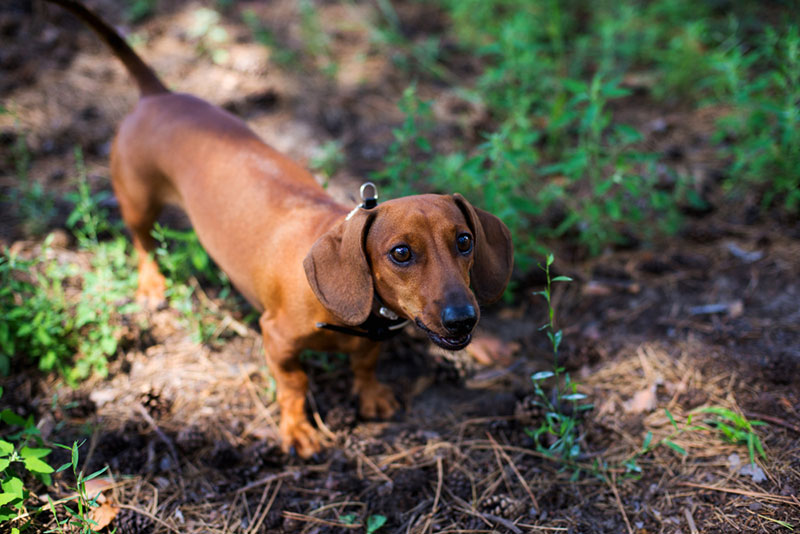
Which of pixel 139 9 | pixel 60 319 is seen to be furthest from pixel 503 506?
pixel 139 9

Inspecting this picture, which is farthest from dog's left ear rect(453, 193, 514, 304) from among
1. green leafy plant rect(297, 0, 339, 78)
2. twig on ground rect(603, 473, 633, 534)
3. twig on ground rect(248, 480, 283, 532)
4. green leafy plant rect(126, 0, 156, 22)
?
green leafy plant rect(126, 0, 156, 22)

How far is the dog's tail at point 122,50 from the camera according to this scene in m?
3.01

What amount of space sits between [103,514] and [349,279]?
1.47m

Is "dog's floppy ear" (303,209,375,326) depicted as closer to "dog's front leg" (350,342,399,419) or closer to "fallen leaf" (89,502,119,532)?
"dog's front leg" (350,342,399,419)

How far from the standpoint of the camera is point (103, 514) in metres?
2.28

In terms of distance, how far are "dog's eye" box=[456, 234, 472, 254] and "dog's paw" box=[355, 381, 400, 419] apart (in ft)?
3.49

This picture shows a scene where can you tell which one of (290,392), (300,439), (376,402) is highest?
(290,392)

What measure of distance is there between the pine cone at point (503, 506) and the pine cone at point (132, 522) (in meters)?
1.44

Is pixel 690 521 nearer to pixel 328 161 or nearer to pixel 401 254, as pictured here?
pixel 401 254

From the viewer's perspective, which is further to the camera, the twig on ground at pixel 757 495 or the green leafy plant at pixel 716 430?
the green leafy plant at pixel 716 430

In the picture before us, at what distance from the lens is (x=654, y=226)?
381cm

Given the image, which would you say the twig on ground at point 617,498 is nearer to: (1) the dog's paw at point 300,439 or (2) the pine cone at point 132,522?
(1) the dog's paw at point 300,439

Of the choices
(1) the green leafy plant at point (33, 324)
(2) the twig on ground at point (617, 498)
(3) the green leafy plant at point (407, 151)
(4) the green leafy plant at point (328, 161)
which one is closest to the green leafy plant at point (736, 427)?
(2) the twig on ground at point (617, 498)

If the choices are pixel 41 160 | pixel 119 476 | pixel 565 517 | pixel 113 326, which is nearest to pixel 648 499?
pixel 565 517
